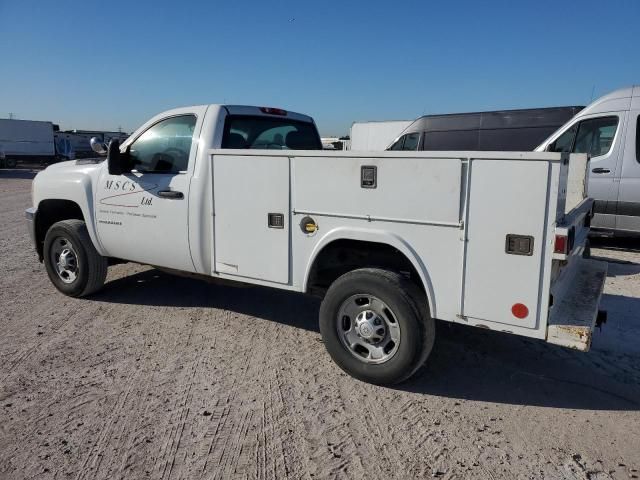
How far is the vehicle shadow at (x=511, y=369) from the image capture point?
365 centimetres

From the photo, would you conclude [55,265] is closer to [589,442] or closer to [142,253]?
[142,253]

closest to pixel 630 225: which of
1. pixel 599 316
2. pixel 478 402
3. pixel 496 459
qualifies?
pixel 599 316

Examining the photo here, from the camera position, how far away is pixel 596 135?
8.50 meters

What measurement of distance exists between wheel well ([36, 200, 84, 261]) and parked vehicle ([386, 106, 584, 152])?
395 inches

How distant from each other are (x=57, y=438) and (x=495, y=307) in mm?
2804

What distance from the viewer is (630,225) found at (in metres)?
8.09

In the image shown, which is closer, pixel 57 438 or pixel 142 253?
pixel 57 438

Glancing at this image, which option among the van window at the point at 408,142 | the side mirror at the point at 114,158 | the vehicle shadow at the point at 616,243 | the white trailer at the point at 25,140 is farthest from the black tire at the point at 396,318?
the white trailer at the point at 25,140

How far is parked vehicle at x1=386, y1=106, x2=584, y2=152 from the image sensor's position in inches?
485

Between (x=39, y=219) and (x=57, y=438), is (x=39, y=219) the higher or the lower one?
the higher one

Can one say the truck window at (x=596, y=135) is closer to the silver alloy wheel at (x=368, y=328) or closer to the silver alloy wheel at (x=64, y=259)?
the silver alloy wheel at (x=368, y=328)

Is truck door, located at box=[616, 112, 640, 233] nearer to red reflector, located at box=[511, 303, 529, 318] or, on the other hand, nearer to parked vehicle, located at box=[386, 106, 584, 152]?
parked vehicle, located at box=[386, 106, 584, 152]

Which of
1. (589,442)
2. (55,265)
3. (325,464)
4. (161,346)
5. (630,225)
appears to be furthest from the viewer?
(630,225)

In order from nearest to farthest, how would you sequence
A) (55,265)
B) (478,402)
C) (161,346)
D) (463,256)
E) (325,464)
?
(325,464)
(463,256)
(478,402)
(161,346)
(55,265)
